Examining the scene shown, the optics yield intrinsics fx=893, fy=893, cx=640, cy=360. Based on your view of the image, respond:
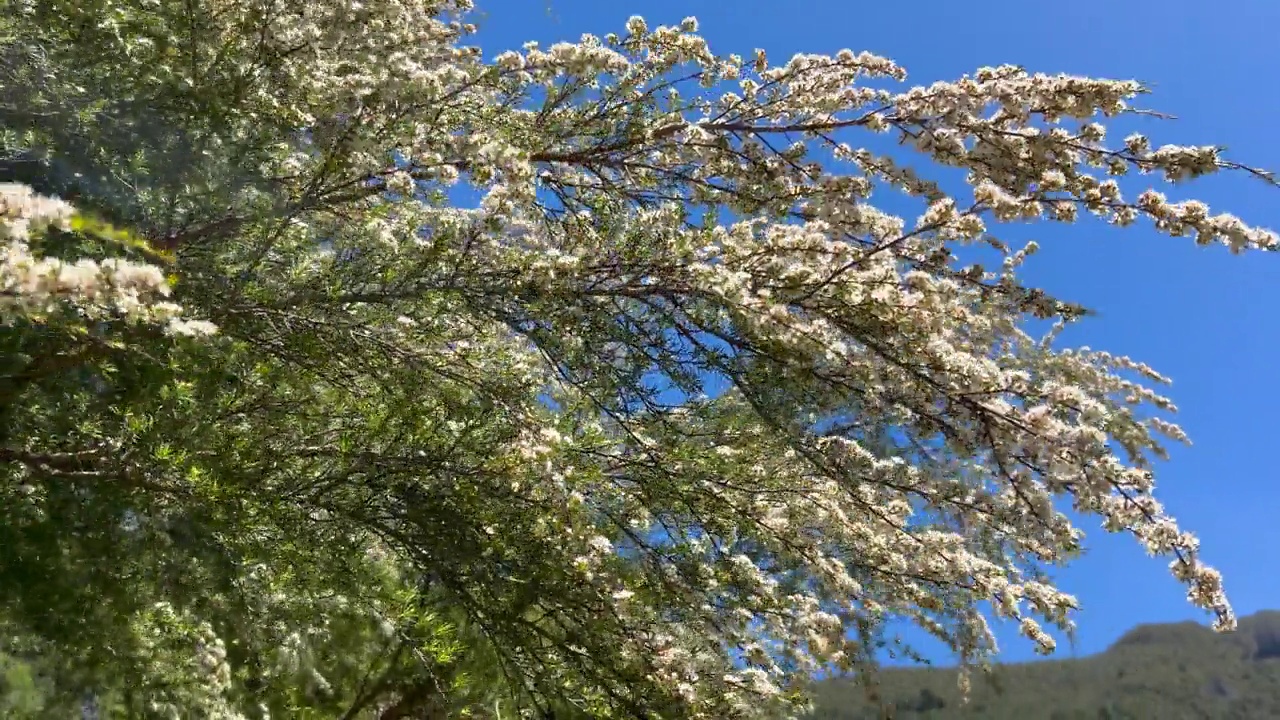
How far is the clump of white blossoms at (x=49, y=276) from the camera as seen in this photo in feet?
6.26

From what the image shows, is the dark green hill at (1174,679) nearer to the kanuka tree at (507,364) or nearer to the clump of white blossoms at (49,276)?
the kanuka tree at (507,364)

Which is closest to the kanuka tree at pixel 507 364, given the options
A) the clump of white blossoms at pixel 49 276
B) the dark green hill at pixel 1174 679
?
the clump of white blossoms at pixel 49 276

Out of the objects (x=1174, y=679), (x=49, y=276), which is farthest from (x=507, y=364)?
(x=1174, y=679)

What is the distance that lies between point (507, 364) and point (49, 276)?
298 centimetres

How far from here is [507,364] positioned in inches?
191

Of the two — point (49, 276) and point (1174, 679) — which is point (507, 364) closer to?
point (49, 276)

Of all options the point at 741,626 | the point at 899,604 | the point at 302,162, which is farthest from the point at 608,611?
the point at 302,162

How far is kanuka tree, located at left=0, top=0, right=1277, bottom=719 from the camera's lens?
151 inches

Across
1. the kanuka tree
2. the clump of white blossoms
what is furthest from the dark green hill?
the clump of white blossoms

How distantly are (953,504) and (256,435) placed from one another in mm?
3499

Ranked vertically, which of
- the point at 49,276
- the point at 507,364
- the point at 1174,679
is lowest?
the point at 49,276

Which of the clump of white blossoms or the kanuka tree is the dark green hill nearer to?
the kanuka tree

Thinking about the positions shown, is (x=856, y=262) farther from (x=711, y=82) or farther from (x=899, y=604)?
(x=899, y=604)

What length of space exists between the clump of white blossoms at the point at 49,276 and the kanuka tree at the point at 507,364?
1.52 metres
